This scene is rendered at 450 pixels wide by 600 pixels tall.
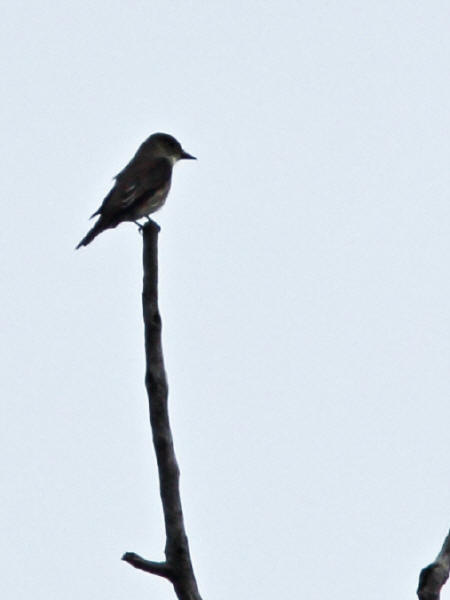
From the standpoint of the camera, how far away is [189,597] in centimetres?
368

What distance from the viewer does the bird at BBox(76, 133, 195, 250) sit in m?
9.55

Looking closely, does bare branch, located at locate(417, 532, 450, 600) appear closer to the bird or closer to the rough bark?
the rough bark

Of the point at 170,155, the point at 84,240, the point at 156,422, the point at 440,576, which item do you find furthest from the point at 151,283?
the point at 170,155

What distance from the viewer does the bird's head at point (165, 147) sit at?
36.8 ft

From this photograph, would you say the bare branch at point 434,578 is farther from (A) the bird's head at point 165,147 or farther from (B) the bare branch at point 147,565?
(A) the bird's head at point 165,147

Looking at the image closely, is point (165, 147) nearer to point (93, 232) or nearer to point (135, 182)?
point (135, 182)

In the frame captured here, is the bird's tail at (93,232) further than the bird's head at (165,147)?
No

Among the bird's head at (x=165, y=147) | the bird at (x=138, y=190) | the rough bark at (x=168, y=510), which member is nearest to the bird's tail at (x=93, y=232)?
Result: the bird at (x=138, y=190)

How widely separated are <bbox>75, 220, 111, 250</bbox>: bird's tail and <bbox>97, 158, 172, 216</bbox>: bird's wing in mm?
160

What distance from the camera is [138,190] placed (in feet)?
32.6

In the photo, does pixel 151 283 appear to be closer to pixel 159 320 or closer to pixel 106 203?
pixel 159 320

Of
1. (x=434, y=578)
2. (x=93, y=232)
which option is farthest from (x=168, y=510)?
(x=93, y=232)

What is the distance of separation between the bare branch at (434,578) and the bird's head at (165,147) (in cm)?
799

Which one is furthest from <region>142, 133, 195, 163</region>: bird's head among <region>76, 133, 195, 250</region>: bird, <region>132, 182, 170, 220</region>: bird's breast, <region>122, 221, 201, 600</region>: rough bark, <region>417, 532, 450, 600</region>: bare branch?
<region>417, 532, 450, 600</region>: bare branch
